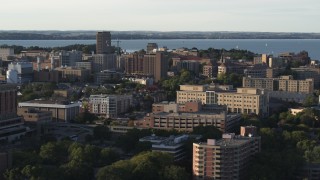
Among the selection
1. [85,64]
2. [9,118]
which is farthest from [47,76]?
[9,118]

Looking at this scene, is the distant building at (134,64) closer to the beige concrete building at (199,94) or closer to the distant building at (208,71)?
the distant building at (208,71)

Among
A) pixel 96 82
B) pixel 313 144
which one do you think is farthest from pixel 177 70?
pixel 313 144

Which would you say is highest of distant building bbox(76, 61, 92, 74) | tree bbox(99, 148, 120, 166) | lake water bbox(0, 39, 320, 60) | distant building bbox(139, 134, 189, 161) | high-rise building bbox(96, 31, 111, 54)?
high-rise building bbox(96, 31, 111, 54)

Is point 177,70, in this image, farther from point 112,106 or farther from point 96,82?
point 112,106

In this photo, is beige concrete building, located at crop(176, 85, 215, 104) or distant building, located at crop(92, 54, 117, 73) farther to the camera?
distant building, located at crop(92, 54, 117, 73)

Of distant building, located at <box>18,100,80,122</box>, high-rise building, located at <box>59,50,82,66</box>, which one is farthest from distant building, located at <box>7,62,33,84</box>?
distant building, located at <box>18,100,80,122</box>

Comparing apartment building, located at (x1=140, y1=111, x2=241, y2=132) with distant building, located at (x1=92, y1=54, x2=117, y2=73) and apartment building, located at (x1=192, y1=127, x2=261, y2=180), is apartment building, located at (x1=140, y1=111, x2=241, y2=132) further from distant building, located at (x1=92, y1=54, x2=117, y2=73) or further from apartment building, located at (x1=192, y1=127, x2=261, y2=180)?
distant building, located at (x1=92, y1=54, x2=117, y2=73)
